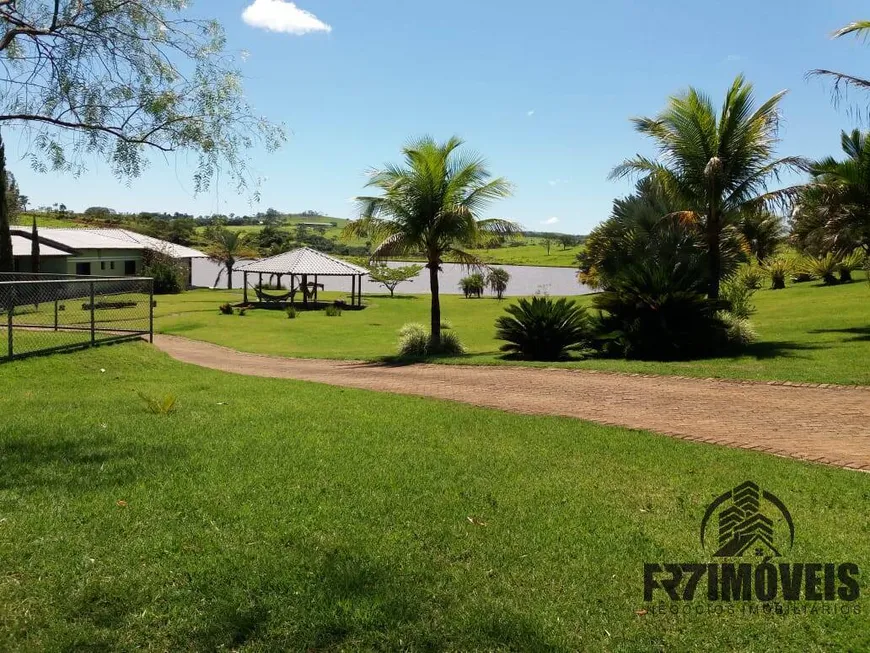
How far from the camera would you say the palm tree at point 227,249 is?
6412cm

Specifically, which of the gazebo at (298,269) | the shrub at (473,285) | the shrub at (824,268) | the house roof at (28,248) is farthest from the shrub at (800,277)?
the house roof at (28,248)

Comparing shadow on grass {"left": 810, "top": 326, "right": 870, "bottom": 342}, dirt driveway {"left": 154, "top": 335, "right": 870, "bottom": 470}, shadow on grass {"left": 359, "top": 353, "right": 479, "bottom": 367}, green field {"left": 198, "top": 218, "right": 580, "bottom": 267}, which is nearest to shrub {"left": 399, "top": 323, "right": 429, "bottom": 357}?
shadow on grass {"left": 359, "top": 353, "right": 479, "bottom": 367}

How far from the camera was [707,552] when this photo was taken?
13.9 ft

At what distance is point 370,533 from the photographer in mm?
4426

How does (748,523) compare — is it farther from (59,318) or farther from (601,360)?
(59,318)

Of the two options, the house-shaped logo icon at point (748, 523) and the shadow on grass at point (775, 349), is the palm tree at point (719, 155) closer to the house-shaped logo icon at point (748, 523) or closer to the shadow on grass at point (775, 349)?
the shadow on grass at point (775, 349)

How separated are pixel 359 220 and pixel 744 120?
10146 mm

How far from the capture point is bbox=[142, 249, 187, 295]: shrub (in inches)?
1992

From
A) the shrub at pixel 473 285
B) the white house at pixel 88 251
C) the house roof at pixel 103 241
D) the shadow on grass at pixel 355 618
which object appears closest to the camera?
the shadow on grass at pixel 355 618

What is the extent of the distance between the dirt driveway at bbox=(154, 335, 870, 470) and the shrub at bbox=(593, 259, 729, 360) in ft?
8.66

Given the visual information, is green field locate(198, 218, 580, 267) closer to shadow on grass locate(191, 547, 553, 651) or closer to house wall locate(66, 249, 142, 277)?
house wall locate(66, 249, 142, 277)

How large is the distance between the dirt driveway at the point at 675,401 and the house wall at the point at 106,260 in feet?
127

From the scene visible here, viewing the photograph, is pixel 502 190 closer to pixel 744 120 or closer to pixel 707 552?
pixel 744 120

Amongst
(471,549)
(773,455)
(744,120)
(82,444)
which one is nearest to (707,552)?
(471,549)
